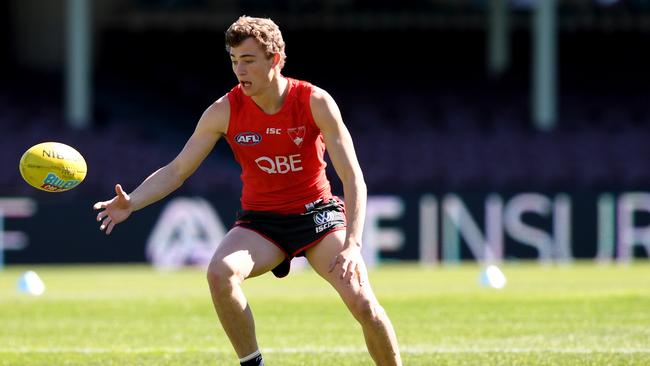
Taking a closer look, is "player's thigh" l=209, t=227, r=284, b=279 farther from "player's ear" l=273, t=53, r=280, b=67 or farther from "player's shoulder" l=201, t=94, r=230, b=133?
"player's ear" l=273, t=53, r=280, b=67

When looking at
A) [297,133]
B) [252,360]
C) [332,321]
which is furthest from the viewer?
[332,321]

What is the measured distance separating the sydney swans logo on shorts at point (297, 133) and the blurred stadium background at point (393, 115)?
48.4 feet

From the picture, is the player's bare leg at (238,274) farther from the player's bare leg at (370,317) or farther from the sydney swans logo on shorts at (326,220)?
the player's bare leg at (370,317)

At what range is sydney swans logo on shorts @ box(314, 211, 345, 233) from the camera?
25.0ft

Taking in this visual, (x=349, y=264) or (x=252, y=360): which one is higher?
(x=349, y=264)

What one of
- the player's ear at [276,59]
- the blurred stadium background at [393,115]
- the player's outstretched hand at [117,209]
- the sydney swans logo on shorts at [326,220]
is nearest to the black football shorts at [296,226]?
the sydney swans logo on shorts at [326,220]

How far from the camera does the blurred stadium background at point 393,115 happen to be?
22.5 meters

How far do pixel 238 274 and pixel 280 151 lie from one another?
0.80 m

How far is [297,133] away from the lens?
24.9ft

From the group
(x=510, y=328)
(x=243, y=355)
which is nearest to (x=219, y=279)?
(x=243, y=355)

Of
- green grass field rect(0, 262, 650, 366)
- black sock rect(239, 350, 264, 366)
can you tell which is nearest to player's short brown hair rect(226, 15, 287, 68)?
black sock rect(239, 350, 264, 366)

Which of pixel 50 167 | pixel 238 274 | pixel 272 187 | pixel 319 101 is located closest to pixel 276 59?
pixel 319 101

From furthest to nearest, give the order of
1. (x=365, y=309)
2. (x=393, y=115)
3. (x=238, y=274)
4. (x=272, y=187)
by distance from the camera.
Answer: (x=393, y=115) → (x=272, y=187) → (x=238, y=274) → (x=365, y=309)

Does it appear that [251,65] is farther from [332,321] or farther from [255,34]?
[332,321]
